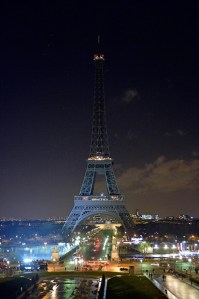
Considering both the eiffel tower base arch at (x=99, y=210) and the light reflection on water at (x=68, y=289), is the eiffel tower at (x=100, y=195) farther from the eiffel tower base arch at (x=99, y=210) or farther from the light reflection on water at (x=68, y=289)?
the light reflection on water at (x=68, y=289)

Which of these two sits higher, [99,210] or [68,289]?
[99,210]

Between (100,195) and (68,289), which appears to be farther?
(100,195)

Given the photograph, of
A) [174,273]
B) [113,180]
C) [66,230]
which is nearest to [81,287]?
[174,273]

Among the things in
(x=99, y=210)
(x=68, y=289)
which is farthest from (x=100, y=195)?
(x=68, y=289)

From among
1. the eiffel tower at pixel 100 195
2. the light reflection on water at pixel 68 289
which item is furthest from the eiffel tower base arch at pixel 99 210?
the light reflection on water at pixel 68 289

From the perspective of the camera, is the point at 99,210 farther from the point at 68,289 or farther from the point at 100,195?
the point at 68,289
